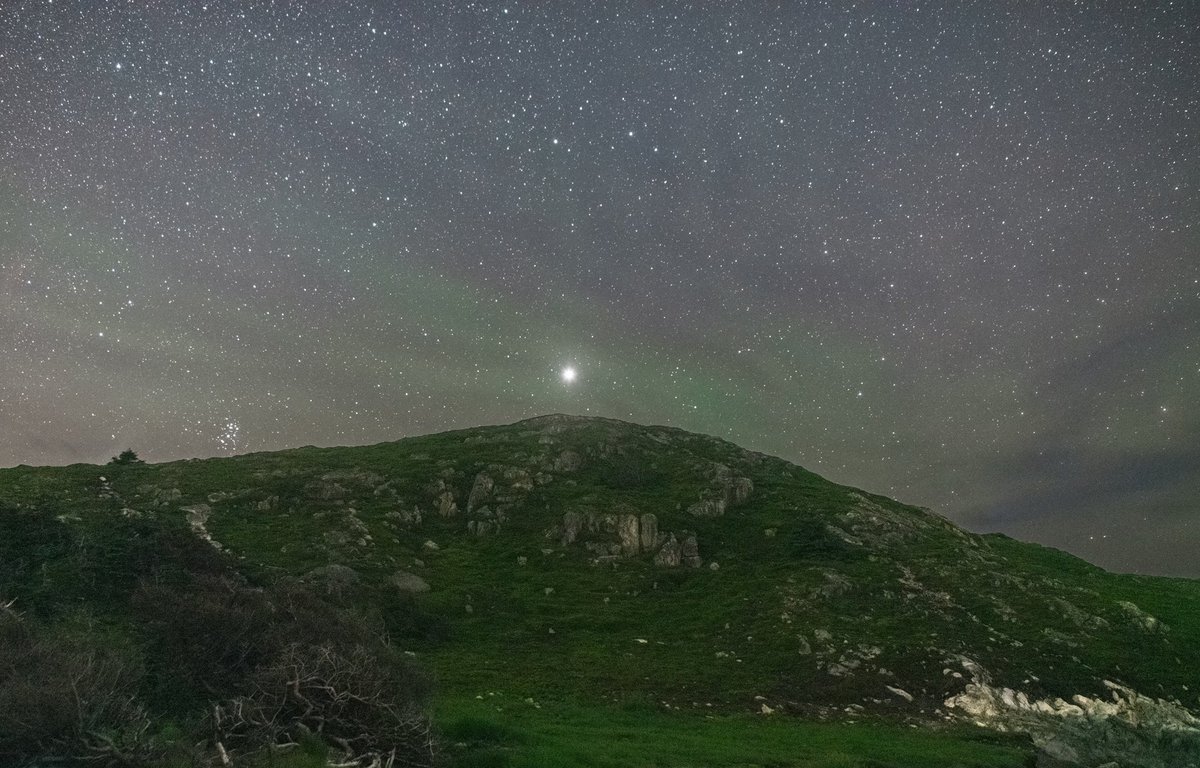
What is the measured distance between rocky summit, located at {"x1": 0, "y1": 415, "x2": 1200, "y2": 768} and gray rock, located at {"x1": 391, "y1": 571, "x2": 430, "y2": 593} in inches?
13.0

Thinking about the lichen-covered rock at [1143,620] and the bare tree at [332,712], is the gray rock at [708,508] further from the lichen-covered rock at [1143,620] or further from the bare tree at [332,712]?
the bare tree at [332,712]

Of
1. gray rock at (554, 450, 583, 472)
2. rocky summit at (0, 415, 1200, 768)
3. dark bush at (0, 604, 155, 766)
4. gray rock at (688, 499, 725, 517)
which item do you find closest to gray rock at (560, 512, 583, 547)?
rocky summit at (0, 415, 1200, 768)

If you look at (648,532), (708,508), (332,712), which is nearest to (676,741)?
(332,712)

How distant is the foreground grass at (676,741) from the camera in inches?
1075

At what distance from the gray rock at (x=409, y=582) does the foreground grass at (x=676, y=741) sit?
29.8 meters

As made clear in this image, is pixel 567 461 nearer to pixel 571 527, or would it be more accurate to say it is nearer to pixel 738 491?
pixel 571 527

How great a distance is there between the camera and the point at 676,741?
3409cm

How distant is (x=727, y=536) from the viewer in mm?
93000

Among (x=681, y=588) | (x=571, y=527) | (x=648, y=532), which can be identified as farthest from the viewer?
(x=571, y=527)

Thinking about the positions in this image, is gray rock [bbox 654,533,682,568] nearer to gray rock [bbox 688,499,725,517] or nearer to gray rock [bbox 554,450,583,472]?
gray rock [bbox 688,499,725,517]

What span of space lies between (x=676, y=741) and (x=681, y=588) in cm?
4469

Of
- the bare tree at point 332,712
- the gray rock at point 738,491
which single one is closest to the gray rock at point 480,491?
the gray rock at point 738,491

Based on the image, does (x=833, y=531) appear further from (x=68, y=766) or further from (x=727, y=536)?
(x=68, y=766)

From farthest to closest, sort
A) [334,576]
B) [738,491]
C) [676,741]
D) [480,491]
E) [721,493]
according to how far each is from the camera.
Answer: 1. [738,491]
2. [721,493]
3. [480,491]
4. [334,576]
5. [676,741]
